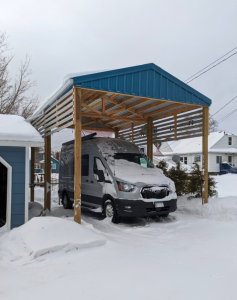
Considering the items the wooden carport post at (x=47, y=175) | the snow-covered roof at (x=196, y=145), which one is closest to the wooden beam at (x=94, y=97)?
the wooden carport post at (x=47, y=175)

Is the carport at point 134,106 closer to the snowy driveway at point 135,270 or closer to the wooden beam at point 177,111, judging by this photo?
the wooden beam at point 177,111

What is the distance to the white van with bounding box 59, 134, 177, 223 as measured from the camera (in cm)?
708

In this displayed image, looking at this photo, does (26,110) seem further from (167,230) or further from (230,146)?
(230,146)

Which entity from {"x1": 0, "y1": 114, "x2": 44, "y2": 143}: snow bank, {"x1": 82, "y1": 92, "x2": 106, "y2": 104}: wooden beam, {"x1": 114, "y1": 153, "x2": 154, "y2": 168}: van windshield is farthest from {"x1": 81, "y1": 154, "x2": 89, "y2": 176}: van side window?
{"x1": 0, "y1": 114, "x2": 44, "y2": 143}: snow bank

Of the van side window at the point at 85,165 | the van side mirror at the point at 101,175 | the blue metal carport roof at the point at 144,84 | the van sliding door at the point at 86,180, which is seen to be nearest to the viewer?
the blue metal carport roof at the point at 144,84

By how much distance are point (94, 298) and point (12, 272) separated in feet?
5.07

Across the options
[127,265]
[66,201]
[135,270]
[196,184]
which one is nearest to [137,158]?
[196,184]

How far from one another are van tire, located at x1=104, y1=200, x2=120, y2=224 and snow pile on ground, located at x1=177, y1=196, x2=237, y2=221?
262cm

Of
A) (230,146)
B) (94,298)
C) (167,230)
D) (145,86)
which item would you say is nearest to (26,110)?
(145,86)

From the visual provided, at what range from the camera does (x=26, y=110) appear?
61.3 ft

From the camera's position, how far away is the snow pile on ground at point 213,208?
7.33 m

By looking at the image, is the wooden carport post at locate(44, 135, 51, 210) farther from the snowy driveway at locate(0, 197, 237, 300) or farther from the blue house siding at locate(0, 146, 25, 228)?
the snowy driveway at locate(0, 197, 237, 300)

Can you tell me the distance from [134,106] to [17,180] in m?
4.88

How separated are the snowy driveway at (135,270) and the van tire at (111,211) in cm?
117
